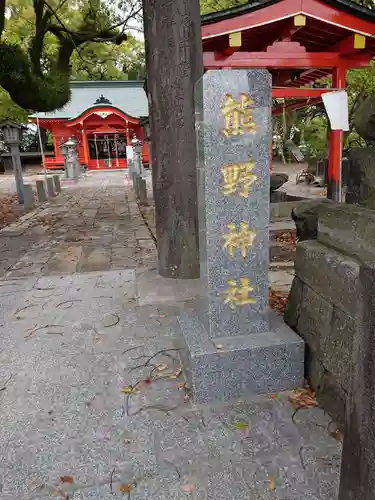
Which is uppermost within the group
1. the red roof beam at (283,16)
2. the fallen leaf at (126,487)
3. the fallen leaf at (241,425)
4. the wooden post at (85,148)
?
the red roof beam at (283,16)

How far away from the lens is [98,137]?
2680cm

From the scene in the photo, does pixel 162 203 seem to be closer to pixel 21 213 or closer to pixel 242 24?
pixel 242 24

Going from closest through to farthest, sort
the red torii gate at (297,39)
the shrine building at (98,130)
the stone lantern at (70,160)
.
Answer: the red torii gate at (297,39) → the stone lantern at (70,160) → the shrine building at (98,130)

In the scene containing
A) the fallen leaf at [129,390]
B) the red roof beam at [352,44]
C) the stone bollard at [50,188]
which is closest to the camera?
the fallen leaf at [129,390]

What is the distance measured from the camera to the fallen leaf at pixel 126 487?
5.96ft

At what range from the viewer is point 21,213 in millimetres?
10820

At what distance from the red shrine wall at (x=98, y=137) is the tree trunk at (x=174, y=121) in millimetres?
21998

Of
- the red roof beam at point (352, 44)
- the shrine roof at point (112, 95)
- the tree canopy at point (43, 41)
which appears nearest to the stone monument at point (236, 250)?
the red roof beam at point (352, 44)

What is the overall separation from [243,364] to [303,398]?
427 mm

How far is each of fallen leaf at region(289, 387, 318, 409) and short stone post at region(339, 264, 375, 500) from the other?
3.45 feet

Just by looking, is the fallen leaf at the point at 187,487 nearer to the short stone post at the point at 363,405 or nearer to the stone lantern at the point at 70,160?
the short stone post at the point at 363,405

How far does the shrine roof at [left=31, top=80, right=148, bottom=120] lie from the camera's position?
2906cm

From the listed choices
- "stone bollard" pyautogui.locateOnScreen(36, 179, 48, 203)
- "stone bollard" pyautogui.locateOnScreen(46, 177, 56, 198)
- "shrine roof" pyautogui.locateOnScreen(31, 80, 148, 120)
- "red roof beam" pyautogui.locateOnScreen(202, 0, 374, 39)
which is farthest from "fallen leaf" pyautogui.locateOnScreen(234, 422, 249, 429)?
"shrine roof" pyautogui.locateOnScreen(31, 80, 148, 120)

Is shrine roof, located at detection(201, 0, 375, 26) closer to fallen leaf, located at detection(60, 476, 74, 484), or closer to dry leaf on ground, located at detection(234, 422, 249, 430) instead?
dry leaf on ground, located at detection(234, 422, 249, 430)
